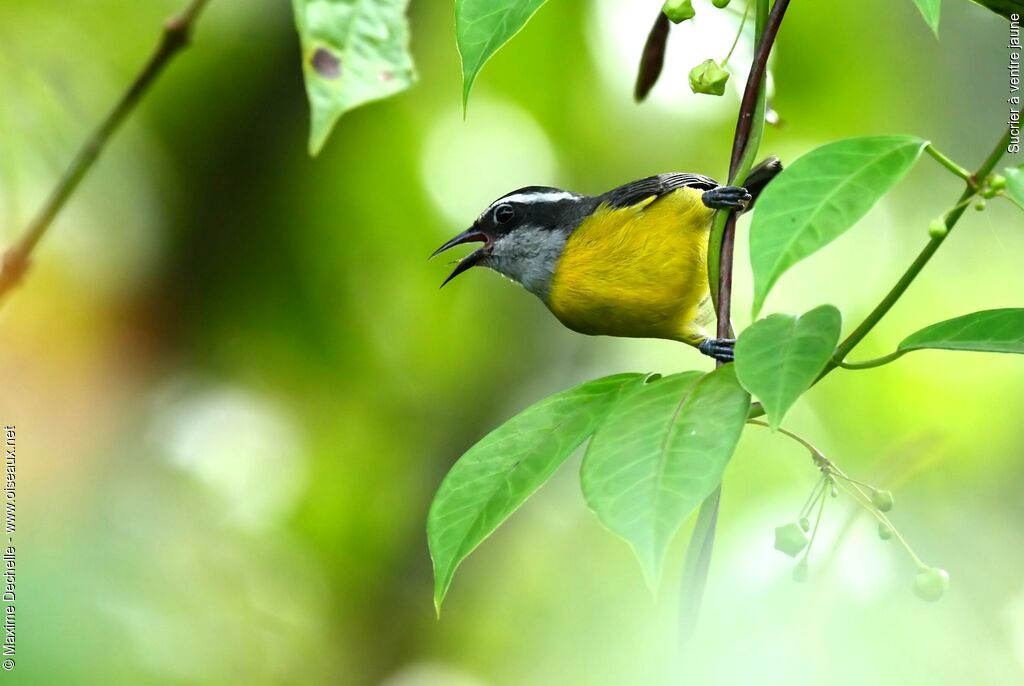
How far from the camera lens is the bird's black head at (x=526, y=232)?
9.43 ft

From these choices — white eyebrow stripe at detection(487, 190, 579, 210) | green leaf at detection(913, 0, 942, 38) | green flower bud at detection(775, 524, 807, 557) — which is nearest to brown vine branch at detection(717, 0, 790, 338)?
green leaf at detection(913, 0, 942, 38)

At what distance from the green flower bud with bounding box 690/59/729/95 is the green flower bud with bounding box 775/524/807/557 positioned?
616mm

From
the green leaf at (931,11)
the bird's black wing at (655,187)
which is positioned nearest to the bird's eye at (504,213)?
the bird's black wing at (655,187)

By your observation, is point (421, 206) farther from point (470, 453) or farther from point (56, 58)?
point (470, 453)

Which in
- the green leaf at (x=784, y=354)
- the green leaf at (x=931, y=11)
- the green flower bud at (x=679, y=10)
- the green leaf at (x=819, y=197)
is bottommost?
the green leaf at (x=784, y=354)

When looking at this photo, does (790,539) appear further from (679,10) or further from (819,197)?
(679,10)

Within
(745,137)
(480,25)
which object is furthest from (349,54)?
(745,137)

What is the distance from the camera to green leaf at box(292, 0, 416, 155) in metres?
1.15

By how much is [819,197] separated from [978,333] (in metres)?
0.31

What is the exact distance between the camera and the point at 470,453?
127 centimetres

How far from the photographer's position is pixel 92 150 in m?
1.19

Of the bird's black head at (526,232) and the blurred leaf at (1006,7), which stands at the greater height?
the blurred leaf at (1006,7)

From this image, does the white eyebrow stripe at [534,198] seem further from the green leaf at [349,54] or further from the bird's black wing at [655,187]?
the green leaf at [349,54]

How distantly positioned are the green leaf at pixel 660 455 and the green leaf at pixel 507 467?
78mm
